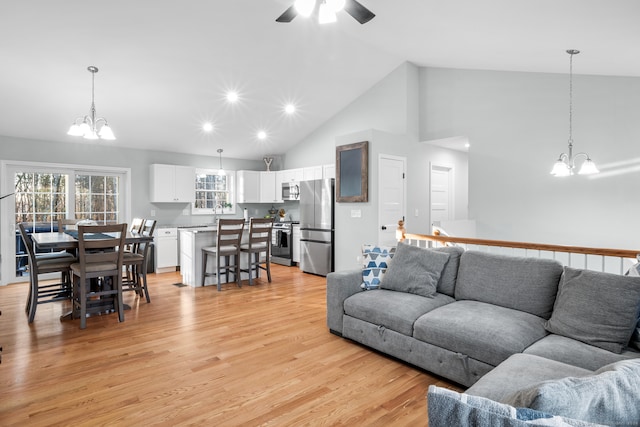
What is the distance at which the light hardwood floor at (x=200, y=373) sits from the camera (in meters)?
2.20

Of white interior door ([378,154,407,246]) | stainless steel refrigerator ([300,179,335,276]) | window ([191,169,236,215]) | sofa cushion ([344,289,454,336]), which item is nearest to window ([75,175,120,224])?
window ([191,169,236,215])

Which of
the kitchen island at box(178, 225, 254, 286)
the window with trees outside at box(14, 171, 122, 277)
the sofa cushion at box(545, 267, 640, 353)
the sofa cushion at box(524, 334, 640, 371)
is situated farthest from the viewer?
the window with trees outside at box(14, 171, 122, 277)

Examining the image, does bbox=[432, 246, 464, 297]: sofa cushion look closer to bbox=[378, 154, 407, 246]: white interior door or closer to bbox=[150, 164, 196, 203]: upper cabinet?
bbox=[378, 154, 407, 246]: white interior door

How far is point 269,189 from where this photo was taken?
8109 mm

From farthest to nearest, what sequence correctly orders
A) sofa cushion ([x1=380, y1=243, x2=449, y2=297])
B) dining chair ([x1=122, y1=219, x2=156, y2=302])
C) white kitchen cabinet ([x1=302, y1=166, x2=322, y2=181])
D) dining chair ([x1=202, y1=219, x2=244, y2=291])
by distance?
white kitchen cabinet ([x1=302, y1=166, x2=322, y2=181]), dining chair ([x1=202, y1=219, x2=244, y2=291]), dining chair ([x1=122, y1=219, x2=156, y2=302]), sofa cushion ([x1=380, y1=243, x2=449, y2=297])

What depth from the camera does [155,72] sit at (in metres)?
4.67

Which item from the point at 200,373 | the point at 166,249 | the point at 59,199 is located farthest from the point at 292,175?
the point at 200,373

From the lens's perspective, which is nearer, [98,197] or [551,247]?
[551,247]

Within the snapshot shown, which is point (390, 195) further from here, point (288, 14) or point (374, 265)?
point (288, 14)

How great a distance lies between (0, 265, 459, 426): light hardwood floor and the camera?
86.6 inches

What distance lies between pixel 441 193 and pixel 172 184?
512 cm

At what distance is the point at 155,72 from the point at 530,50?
14.7 ft

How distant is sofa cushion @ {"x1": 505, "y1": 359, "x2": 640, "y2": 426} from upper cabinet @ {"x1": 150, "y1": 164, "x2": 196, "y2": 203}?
687cm

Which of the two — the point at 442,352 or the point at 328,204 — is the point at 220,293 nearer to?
the point at 328,204
